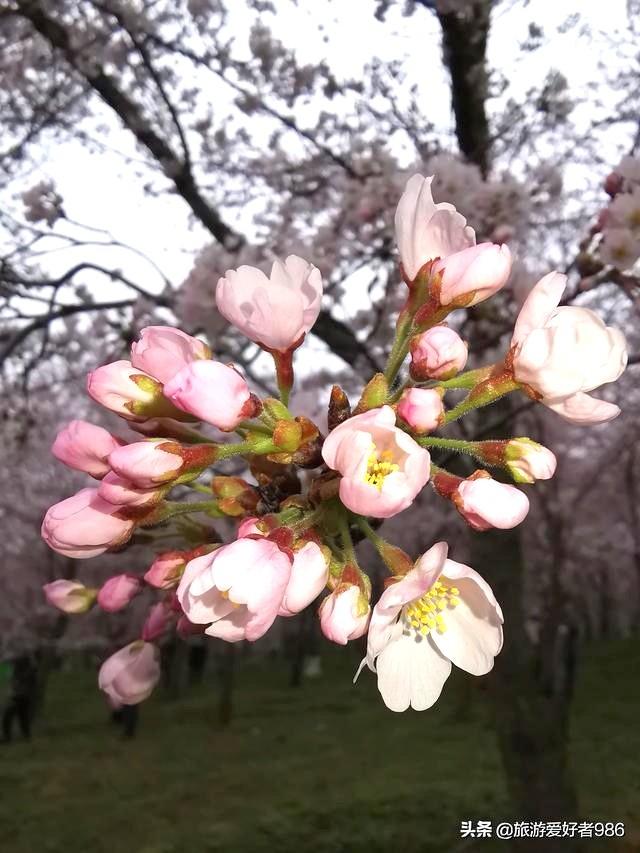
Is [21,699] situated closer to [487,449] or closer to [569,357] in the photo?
[487,449]

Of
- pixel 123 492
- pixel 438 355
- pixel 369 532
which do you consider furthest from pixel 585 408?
pixel 123 492

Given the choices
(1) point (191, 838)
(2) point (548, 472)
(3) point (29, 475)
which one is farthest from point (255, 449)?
(3) point (29, 475)

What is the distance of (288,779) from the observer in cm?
908

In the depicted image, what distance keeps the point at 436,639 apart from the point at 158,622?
0.43m

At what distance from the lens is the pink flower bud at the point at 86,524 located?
0.87m

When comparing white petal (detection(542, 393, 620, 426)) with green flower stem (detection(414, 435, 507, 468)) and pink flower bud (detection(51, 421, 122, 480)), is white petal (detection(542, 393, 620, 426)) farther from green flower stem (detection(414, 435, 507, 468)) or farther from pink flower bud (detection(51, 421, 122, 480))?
pink flower bud (detection(51, 421, 122, 480))

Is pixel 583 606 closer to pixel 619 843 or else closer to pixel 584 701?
pixel 584 701

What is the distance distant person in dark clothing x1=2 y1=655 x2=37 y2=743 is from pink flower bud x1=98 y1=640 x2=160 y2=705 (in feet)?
40.1

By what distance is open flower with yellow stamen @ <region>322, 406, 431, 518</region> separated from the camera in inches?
27.3

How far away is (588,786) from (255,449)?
8527 millimetres

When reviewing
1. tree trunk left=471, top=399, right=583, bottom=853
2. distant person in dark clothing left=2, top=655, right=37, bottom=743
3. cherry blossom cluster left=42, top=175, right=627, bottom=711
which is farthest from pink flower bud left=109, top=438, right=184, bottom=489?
distant person in dark clothing left=2, top=655, right=37, bottom=743

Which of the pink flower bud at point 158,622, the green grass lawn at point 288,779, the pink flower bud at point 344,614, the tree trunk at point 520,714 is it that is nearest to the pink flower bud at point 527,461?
the pink flower bud at point 344,614

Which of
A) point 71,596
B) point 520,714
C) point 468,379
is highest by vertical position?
point 468,379

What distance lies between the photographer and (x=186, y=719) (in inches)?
557
